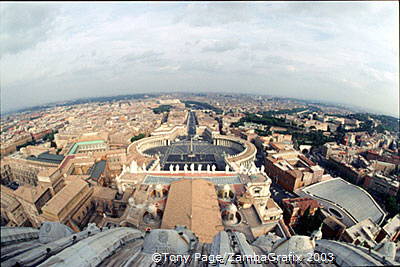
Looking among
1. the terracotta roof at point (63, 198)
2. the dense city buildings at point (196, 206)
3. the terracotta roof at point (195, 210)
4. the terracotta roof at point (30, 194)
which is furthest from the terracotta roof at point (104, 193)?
the terracotta roof at point (195, 210)

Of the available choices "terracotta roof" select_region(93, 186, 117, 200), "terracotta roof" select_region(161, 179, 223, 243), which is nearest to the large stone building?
"terracotta roof" select_region(93, 186, 117, 200)

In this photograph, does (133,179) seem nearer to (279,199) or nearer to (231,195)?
(231,195)

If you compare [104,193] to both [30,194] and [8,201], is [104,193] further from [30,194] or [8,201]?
[8,201]

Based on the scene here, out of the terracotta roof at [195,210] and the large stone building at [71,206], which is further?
the large stone building at [71,206]

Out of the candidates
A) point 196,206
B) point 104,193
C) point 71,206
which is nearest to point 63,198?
point 71,206

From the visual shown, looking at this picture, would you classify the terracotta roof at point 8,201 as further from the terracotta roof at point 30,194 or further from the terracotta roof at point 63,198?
the terracotta roof at point 63,198

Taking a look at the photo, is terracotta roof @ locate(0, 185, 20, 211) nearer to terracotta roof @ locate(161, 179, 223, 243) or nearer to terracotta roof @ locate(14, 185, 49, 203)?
terracotta roof @ locate(14, 185, 49, 203)

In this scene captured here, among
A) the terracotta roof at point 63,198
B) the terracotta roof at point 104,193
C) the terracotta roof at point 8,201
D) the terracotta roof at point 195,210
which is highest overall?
the terracotta roof at point 195,210

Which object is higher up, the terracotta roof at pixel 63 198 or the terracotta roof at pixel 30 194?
the terracotta roof at pixel 63 198
